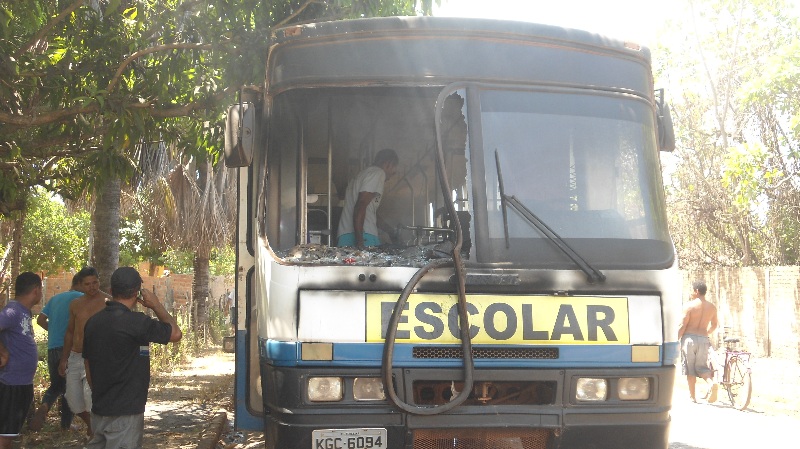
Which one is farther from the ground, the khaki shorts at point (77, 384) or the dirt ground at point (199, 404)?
the khaki shorts at point (77, 384)

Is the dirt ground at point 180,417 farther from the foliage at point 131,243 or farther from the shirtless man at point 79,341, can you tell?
the foliage at point 131,243

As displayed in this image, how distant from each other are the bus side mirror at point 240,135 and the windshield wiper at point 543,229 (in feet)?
4.45

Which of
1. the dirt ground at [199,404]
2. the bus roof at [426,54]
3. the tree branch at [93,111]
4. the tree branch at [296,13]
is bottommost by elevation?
the dirt ground at [199,404]

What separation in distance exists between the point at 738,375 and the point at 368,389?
876 cm

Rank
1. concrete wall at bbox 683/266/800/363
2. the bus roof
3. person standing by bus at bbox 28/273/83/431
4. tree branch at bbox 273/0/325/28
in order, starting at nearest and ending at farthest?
the bus roof < tree branch at bbox 273/0/325/28 < person standing by bus at bbox 28/273/83/431 < concrete wall at bbox 683/266/800/363

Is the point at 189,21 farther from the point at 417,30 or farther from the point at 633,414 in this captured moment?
the point at 633,414

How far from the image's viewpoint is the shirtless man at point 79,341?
796 centimetres

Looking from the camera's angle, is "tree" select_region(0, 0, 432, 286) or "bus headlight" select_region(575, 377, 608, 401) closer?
"bus headlight" select_region(575, 377, 608, 401)

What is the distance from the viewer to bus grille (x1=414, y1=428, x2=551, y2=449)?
4.85 m

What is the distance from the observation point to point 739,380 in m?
12.1

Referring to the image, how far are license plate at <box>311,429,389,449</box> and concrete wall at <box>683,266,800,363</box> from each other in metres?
12.9

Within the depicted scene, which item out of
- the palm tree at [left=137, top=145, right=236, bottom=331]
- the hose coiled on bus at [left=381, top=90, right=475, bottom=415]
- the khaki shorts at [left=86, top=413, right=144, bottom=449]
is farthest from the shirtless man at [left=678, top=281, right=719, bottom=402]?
the palm tree at [left=137, top=145, right=236, bottom=331]

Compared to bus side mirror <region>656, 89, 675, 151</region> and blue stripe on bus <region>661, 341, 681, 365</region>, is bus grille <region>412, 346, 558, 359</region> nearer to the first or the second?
blue stripe on bus <region>661, 341, 681, 365</region>

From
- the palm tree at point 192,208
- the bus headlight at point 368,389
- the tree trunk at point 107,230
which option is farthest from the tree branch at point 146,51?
the palm tree at point 192,208
